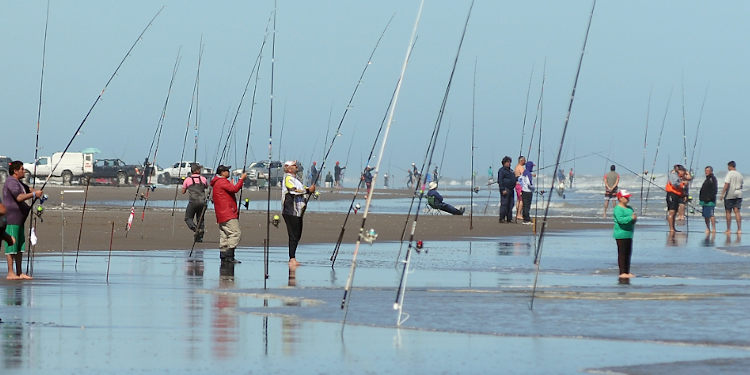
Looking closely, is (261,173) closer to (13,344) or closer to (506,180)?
(506,180)

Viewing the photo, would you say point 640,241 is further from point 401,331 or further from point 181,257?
point 401,331

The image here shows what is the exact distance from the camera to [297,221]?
1941cm

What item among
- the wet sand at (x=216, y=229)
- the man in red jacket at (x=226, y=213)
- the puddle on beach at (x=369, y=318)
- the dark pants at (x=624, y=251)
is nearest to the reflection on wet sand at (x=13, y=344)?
the puddle on beach at (x=369, y=318)

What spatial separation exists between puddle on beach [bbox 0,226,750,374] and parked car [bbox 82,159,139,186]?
2137 inches

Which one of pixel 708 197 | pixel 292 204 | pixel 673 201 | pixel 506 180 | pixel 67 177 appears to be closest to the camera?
pixel 292 204

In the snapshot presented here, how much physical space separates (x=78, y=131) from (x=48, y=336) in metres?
6.84

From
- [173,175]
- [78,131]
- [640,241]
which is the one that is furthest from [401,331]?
[173,175]

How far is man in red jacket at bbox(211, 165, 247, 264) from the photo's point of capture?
18.8 m

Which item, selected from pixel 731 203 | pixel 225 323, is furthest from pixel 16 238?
pixel 731 203

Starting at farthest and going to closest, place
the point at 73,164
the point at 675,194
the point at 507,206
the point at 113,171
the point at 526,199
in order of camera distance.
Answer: the point at 113,171 < the point at 73,164 < the point at 507,206 < the point at 526,199 < the point at 675,194

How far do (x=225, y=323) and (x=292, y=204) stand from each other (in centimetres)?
755

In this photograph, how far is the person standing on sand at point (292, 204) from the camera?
62.8 ft

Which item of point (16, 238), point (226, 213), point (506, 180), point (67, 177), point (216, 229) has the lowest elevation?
point (216, 229)

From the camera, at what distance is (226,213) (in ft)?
62.4
